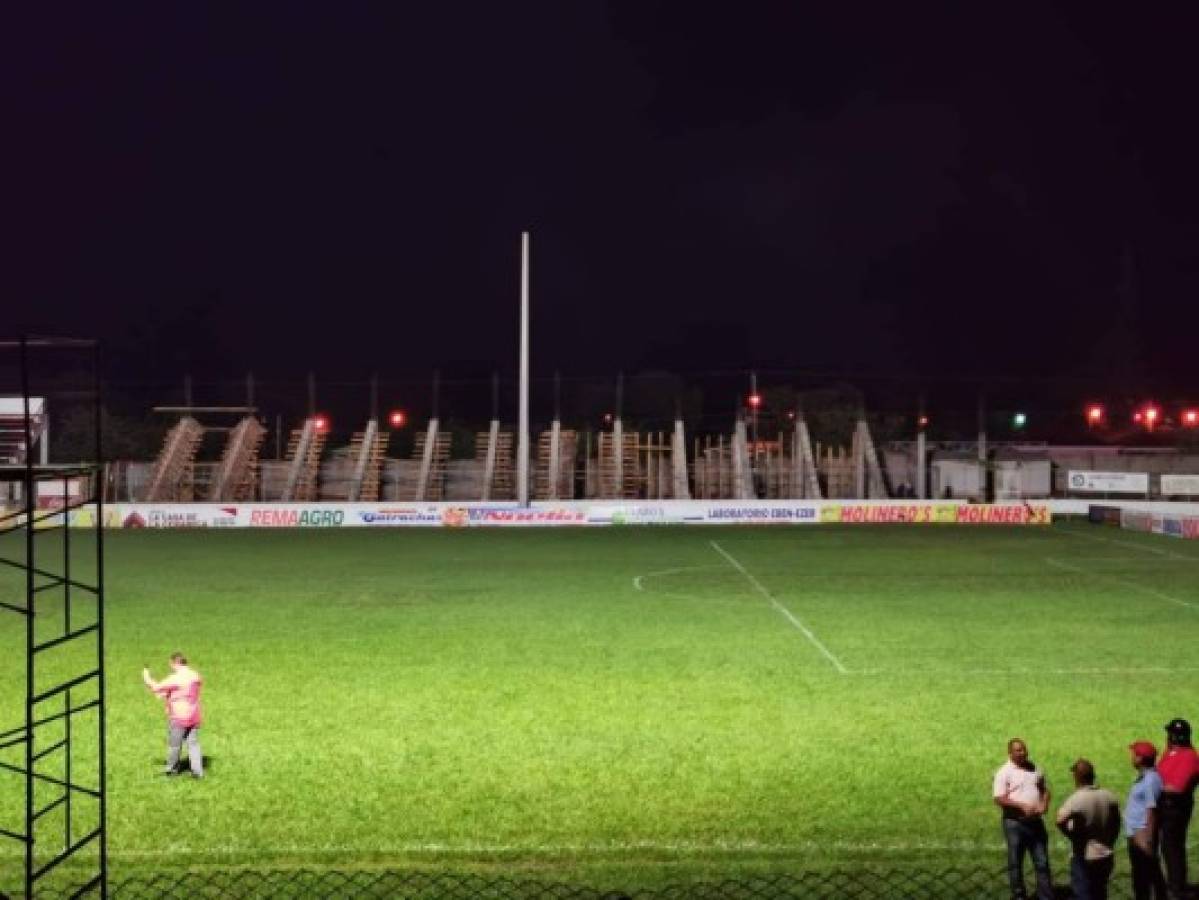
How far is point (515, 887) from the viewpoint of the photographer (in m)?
11.9

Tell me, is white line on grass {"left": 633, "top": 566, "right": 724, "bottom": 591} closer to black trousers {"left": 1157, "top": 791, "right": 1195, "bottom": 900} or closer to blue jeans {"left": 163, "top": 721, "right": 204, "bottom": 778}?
blue jeans {"left": 163, "top": 721, "right": 204, "bottom": 778}

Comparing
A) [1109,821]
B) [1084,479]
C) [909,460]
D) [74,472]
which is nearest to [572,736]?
[1109,821]

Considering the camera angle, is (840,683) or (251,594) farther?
(251,594)

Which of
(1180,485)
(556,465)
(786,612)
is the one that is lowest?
(786,612)

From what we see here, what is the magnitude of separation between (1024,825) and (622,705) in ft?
28.9

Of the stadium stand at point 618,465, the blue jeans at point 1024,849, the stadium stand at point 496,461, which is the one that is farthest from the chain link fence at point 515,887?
the stadium stand at point 496,461

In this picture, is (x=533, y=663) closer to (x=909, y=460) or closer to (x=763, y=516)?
(x=763, y=516)

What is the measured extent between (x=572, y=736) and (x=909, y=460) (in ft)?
173

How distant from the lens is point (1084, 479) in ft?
195

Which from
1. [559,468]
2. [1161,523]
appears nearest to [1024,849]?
[1161,523]

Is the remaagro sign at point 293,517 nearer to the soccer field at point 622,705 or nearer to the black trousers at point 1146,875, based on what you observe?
the soccer field at point 622,705

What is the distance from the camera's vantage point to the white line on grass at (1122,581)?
101ft

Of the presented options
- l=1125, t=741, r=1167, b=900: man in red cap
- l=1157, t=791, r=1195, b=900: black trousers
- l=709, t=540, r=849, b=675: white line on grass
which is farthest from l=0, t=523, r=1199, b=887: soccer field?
l=1125, t=741, r=1167, b=900: man in red cap

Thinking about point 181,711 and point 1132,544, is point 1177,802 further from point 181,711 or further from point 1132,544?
point 1132,544
